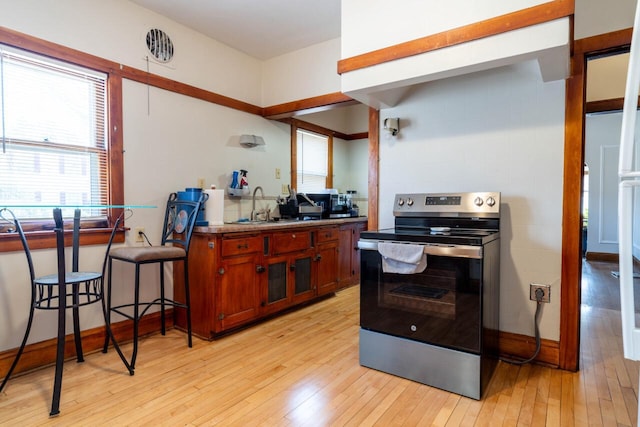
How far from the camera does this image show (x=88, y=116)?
254 cm

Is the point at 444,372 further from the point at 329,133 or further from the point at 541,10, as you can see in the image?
the point at 329,133

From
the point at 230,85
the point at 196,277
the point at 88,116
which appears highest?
the point at 230,85

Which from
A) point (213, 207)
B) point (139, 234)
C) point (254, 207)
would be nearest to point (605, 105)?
point (254, 207)

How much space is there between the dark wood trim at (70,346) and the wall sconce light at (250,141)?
1771mm

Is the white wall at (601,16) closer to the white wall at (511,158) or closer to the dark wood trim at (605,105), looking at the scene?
the white wall at (511,158)

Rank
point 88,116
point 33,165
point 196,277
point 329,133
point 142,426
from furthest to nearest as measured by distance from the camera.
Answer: point 329,133 < point 196,277 < point 88,116 < point 33,165 < point 142,426

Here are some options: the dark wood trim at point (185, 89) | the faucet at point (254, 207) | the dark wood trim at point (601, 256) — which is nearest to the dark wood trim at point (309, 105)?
the dark wood trim at point (185, 89)

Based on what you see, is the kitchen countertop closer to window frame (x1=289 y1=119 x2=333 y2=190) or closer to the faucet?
the faucet

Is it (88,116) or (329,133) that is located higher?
(329,133)

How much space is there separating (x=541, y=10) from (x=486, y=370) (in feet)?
6.20

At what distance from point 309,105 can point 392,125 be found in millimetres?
1133

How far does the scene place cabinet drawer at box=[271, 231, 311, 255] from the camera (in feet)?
10.3

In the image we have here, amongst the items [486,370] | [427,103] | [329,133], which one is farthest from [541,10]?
[329,133]

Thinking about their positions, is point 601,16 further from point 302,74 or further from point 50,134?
point 50,134
